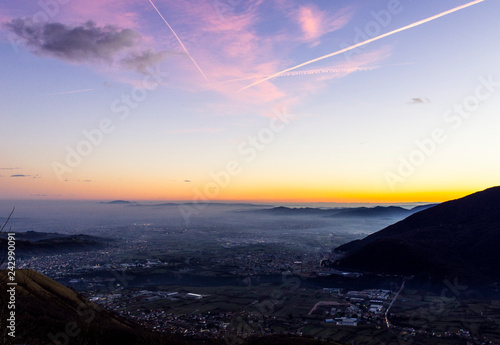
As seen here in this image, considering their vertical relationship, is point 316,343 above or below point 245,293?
above

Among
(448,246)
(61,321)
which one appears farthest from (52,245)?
(448,246)

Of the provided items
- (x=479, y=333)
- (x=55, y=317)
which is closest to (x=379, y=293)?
(x=479, y=333)

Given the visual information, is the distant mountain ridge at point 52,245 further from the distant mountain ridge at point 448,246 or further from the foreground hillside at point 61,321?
the distant mountain ridge at point 448,246

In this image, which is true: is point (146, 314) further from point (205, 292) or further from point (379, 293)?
point (379, 293)

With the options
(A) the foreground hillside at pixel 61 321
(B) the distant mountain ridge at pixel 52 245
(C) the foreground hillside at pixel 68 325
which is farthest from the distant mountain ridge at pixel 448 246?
(B) the distant mountain ridge at pixel 52 245

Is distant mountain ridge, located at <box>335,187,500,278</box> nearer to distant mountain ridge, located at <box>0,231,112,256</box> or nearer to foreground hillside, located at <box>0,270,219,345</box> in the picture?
foreground hillside, located at <box>0,270,219,345</box>

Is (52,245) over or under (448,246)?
under

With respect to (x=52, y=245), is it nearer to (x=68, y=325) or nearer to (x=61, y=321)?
(x=61, y=321)

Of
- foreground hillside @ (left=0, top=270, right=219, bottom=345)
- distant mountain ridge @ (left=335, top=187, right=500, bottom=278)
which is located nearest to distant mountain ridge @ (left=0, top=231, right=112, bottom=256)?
foreground hillside @ (left=0, top=270, right=219, bottom=345)
